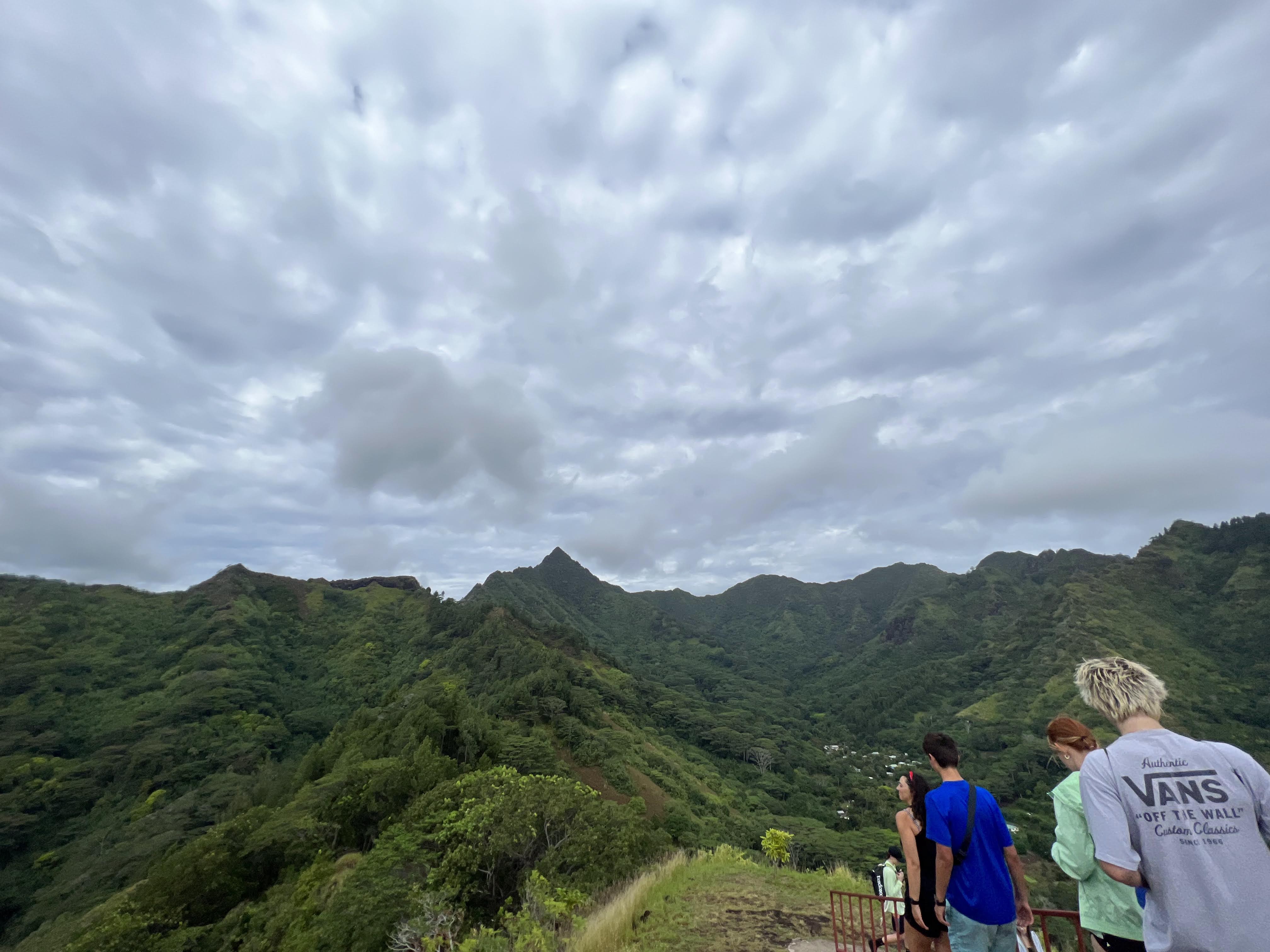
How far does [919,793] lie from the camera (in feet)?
13.5

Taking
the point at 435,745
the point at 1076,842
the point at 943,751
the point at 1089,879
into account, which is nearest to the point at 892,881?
the point at 943,751

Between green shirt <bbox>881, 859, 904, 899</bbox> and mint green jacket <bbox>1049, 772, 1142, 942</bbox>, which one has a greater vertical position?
mint green jacket <bbox>1049, 772, 1142, 942</bbox>

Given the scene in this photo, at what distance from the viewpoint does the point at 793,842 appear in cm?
4075

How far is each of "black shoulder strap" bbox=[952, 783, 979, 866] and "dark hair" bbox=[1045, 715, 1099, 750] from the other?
2.22ft

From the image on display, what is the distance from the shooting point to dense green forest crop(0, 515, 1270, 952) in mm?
18172

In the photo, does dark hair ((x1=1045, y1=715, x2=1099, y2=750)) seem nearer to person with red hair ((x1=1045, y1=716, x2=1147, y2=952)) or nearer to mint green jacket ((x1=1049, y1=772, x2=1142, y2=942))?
person with red hair ((x1=1045, y1=716, x2=1147, y2=952))

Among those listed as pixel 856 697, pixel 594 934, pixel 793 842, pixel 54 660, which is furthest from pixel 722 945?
pixel 856 697

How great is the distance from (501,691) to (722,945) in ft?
159

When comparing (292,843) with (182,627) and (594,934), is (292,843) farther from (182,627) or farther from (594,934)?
(182,627)

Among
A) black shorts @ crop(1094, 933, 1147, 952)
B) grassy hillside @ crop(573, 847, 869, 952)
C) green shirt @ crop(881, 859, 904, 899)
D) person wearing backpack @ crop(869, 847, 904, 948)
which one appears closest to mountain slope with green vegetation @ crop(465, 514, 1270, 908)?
grassy hillside @ crop(573, 847, 869, 952)

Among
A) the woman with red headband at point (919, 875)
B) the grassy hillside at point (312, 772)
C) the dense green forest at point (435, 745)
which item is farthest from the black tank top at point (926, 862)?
the grassy hillside at point (312, 772)

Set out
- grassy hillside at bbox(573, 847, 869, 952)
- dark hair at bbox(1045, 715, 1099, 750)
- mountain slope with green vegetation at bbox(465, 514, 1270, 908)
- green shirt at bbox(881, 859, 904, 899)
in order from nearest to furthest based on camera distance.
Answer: dark hair at bbox(1045, 715, 1099, 750)
green shirt at bbox(881, 859, 904, 899)
grassy hillside at bbox(573, 847, 869, 952)
mountain slope with green vegetation at bbox(465, 514, 1270, 908)

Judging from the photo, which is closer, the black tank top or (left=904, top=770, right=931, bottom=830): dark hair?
the black tank top

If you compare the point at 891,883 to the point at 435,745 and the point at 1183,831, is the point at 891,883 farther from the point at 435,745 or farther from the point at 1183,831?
the point at 435,745
